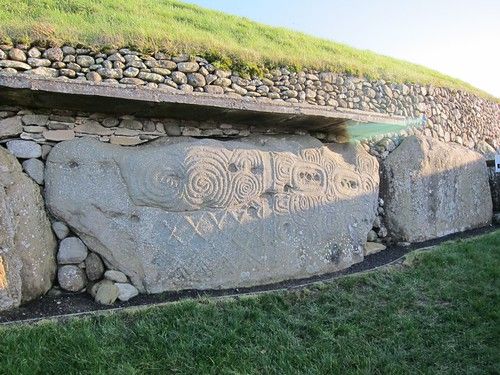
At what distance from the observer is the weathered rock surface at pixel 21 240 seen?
12.2ft

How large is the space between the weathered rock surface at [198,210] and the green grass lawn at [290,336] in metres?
0.52

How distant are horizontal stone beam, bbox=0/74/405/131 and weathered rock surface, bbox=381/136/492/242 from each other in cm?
128

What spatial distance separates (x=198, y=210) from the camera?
4.57m

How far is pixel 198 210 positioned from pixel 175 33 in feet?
16.0

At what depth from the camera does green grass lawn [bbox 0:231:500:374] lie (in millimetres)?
3080

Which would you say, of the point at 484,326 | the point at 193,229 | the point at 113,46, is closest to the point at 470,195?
the point at 484,326

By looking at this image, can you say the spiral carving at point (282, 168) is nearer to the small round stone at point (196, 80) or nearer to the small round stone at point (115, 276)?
the small round stone at point (115, 276)

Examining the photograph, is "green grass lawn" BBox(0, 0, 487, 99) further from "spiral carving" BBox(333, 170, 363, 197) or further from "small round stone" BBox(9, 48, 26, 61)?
"spiral carving" BBox(333, 170, 363, 197)

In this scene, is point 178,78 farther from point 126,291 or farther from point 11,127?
point 126,291


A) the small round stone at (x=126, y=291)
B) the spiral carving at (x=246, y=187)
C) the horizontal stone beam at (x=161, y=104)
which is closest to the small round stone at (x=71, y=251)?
the small round stone at (x=126, y=291)

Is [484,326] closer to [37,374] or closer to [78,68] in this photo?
[37,374]

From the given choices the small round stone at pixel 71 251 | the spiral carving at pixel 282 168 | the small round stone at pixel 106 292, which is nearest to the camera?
the small round stone at pixel 106 292

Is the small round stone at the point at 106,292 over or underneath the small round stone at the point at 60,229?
underneath

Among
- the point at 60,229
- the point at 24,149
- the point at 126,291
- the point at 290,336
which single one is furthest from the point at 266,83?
the point at 290,336
